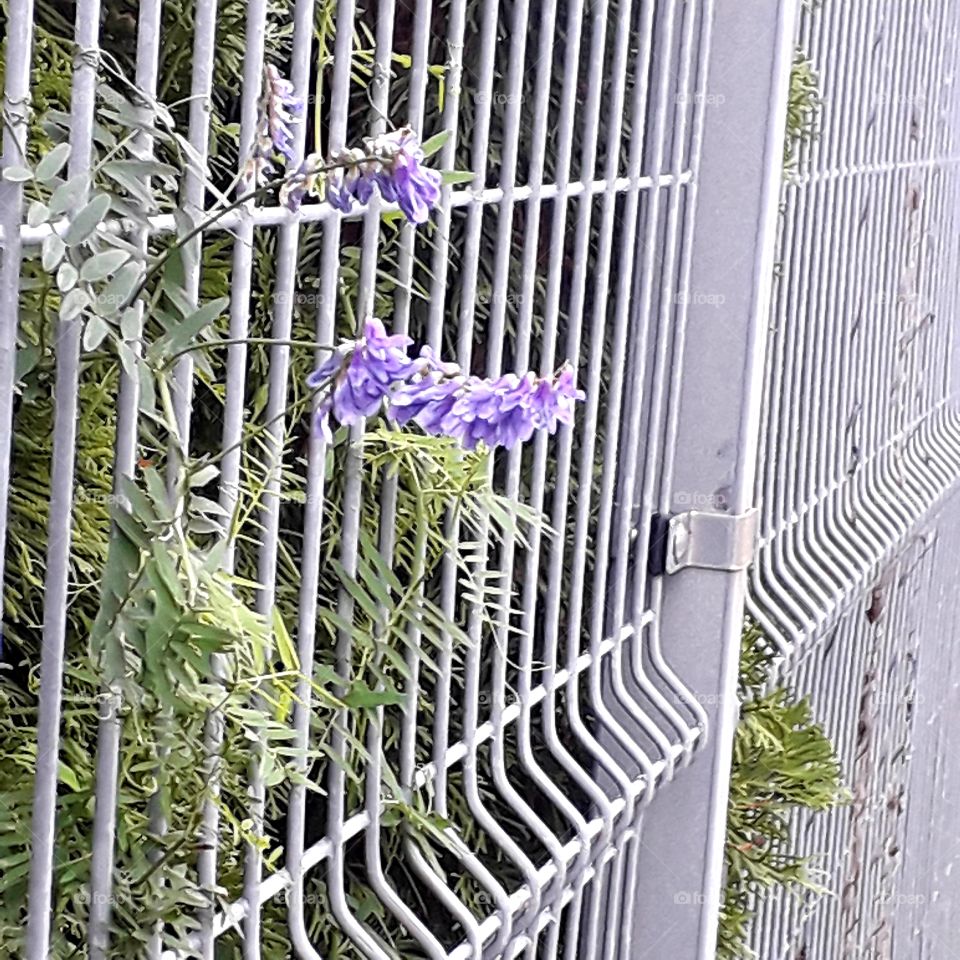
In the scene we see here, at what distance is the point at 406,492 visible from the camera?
1.85m

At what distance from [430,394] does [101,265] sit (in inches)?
11.4

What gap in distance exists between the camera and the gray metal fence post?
2.62m

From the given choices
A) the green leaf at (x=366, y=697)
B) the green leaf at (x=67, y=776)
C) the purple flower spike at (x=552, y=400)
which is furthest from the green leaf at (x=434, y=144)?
the green leaf at (x=67, y=776)

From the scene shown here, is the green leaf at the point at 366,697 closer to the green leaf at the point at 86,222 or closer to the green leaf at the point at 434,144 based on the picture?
the green leaf at the point at 434,144

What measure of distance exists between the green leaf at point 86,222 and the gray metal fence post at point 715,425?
1457 millimetres

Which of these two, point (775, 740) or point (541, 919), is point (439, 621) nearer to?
point (541, 919)

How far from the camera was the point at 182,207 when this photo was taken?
4.53 feet

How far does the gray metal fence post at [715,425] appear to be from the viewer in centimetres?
262

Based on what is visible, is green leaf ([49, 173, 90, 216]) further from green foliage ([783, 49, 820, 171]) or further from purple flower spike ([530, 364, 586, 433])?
green foliage ([783, 49, 820, 171])

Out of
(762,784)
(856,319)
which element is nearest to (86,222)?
(762,784)

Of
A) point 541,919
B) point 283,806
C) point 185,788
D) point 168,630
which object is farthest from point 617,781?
point 168,630

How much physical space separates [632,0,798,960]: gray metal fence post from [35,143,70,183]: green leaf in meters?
1.48

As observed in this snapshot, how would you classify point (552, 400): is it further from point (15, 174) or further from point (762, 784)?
point (762, 784)

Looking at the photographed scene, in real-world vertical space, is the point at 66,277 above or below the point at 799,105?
below
